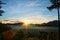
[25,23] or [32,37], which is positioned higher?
[25,23]

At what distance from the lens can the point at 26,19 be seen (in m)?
2.23

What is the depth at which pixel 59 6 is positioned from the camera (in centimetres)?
224

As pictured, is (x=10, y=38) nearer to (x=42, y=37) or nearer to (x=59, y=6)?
(x=42, y=37)

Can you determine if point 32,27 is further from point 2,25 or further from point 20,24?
point 2,25

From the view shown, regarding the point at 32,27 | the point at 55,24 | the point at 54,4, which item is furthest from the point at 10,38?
the point at 54,4

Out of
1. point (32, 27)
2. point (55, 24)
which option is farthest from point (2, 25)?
point (55, 24)

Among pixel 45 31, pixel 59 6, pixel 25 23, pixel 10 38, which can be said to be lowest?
pixel 10 38

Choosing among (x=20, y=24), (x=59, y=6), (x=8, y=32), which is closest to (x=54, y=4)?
(x=59, y=6)

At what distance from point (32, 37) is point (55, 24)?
0.50 metres

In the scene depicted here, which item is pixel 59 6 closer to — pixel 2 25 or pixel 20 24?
pixel 20 24

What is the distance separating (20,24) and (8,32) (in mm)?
282

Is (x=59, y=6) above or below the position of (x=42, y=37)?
above

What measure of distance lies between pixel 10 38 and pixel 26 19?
0.47m

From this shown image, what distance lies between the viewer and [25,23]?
7.40 feet
